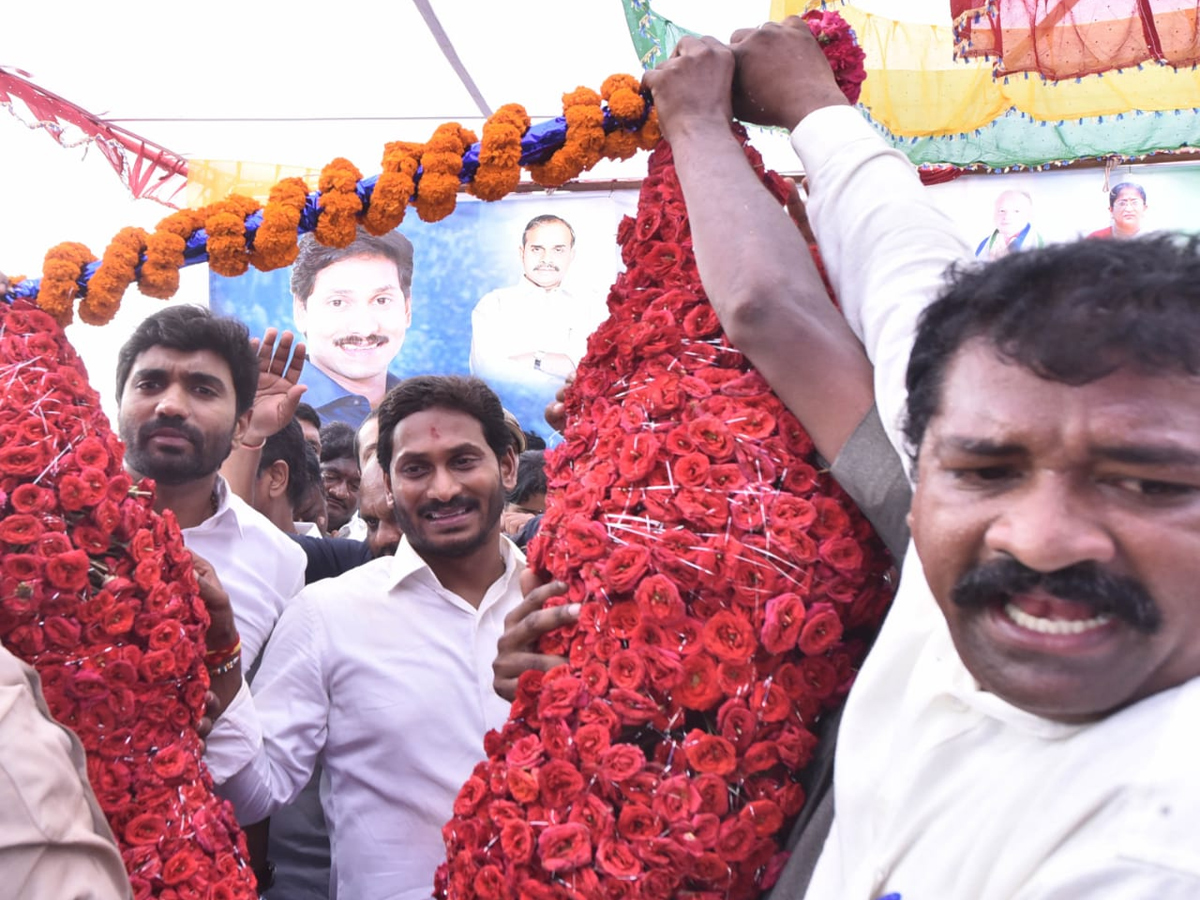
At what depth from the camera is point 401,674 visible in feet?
7.47

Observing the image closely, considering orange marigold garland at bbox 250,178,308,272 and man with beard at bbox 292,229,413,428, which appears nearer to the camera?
orange marigold garland at bbox 250,178,308,272

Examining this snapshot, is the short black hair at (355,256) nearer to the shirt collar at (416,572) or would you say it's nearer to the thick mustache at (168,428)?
the thick mustache at (168,428)

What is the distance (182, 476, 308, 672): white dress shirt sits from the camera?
106 inches

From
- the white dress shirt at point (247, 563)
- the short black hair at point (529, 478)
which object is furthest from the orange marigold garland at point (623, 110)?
the short black hair at point (529, 478)

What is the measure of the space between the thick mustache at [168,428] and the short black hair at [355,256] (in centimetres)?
337

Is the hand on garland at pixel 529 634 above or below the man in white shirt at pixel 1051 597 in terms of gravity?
below

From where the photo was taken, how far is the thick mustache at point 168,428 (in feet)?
8.35

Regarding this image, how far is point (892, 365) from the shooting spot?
4.39 feet

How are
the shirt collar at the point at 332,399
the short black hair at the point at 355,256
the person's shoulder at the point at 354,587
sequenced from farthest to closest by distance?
the shirt collar at the point at 332,399 → the short black hair at the point at 355,256 → the person's shoulder at the point at 354,587

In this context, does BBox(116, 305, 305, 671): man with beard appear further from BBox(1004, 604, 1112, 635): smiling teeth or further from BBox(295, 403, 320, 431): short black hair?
BBox(1004, 604, 1112, 635): smiling teeth

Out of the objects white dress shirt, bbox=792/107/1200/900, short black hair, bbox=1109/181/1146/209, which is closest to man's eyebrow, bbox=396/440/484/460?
white dress shirt, bbox=792/107/1200/900

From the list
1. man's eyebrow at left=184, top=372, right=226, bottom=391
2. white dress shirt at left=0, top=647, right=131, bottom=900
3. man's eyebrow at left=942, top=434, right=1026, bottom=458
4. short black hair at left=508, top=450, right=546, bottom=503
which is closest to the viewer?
man's eyebrow at left=942, top=434, right=1026, bottom=458

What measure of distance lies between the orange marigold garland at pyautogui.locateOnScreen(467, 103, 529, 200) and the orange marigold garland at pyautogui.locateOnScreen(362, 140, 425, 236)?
12 cm

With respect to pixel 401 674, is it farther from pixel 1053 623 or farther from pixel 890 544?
pixel 1053 623
